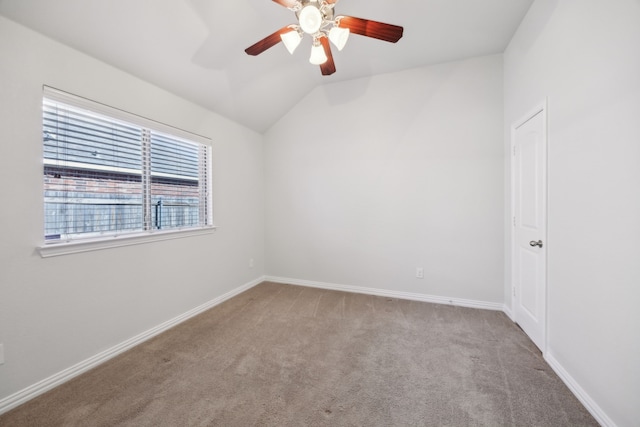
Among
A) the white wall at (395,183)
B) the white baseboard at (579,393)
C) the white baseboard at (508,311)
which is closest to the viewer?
the white baseboard at (579,393)

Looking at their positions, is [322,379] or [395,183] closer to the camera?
[322,379]

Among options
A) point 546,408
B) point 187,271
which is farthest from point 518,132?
point 187,271

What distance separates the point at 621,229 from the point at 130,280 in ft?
11.1

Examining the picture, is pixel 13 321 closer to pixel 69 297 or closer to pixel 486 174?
pixel 69 297

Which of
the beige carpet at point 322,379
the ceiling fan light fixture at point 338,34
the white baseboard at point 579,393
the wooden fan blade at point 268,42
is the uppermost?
the wooden fan blade at point 268,42

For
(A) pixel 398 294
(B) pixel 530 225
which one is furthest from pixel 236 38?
(A) pixel 398 294

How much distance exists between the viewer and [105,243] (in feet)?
6.72

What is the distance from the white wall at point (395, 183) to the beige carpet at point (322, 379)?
2.61 feet

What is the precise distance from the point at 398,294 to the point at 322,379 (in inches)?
73.9

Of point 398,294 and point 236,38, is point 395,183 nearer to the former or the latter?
point 398,294

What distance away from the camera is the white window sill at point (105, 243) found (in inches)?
68.7

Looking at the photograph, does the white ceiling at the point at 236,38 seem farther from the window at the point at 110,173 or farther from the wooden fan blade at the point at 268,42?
the wooden fan blade at the point at 268,42

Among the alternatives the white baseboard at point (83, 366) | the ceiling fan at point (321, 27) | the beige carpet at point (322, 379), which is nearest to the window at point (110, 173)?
the white baseboard at point (83, 366)

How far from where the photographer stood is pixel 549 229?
2.01 metres
